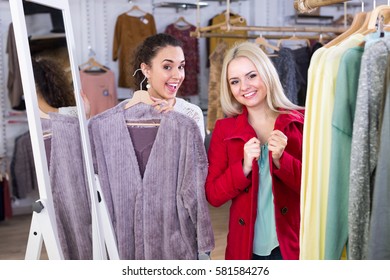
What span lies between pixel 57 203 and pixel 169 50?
0.61 meters

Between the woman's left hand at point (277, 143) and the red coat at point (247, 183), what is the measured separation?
2cm

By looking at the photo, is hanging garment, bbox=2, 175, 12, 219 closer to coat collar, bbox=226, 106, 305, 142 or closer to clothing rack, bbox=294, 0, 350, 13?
coat collar, bbox=226, 106, 305, 142

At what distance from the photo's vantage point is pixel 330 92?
1.27 metres

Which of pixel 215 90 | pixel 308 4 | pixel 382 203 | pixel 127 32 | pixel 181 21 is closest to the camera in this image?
pixel 382 203

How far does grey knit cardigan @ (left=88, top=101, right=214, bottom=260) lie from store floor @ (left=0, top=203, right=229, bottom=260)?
914 millimetres

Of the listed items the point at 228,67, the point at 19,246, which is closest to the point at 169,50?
the point at 228,67

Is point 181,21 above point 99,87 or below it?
above

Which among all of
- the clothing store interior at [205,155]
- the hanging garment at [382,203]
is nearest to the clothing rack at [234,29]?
the clothing store interior at [205,155]

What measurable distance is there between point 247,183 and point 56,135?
1.98ft

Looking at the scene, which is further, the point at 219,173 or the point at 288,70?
the point at 288,70

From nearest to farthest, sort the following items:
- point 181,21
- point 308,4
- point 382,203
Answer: point 382,203 → point 308,4 → point 181,21

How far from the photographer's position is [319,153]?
130 cm

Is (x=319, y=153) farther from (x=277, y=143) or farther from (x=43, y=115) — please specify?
(x=43, y=115)

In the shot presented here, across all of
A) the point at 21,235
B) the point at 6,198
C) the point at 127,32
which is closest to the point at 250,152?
the point at 21,235
